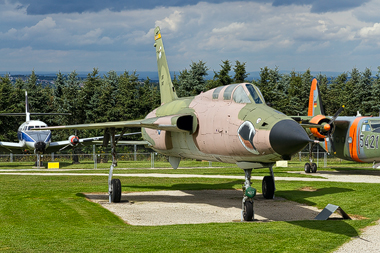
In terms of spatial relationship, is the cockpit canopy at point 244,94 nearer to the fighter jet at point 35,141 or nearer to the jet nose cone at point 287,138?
the jet nose cone at point 287,138

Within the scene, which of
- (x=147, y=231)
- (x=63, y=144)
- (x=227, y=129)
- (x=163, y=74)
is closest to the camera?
(x=147, y=231)

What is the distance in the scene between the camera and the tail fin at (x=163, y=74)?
64.7 ft

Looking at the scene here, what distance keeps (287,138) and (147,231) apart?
405 cm

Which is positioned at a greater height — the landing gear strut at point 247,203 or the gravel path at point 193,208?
the landing gear strut at point 247,203

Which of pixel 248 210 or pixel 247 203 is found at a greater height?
pixel 247 203

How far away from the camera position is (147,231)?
10.7m

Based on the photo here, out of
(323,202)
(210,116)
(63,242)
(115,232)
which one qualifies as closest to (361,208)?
(323,202)

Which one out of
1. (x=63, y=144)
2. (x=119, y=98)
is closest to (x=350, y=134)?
(x=63, y=144)

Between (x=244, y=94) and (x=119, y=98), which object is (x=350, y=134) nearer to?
(x=244, y=94)

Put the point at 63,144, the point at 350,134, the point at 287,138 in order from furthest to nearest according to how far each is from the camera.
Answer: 1. the point at 63,144
2. the point at 350,134
3. the point at 287,138

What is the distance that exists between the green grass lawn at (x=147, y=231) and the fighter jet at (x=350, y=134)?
28.2ft

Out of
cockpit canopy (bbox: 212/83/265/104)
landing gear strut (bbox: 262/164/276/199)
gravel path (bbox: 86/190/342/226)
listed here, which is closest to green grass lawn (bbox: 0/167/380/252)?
gravel path (bbox: 86/190/342/226)

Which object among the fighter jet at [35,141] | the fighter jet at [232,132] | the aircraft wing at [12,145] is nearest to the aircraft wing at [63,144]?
the fighter jet at [35,141]

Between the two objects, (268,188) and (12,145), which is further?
(12,145)
